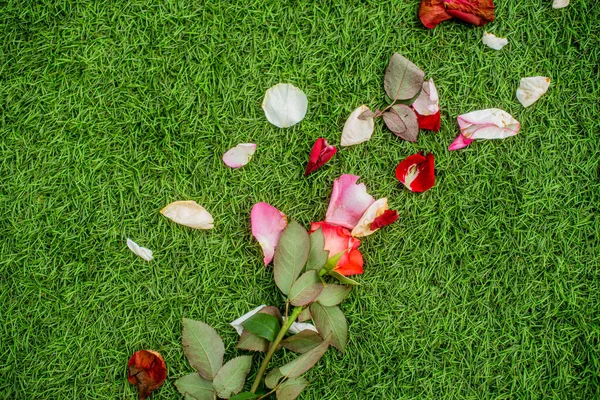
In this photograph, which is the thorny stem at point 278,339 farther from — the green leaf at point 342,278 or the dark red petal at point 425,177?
the dark red petal at point 425,177

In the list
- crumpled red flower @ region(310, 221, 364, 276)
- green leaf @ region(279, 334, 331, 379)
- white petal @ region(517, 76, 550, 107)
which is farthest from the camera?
white petal @ region(517, 76, 550, 107)

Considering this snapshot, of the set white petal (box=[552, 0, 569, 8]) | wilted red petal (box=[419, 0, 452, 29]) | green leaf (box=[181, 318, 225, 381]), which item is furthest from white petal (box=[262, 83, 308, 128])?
white petal (box=[552, 0, 569, 8])

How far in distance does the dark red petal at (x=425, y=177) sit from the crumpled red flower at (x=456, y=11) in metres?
0.48

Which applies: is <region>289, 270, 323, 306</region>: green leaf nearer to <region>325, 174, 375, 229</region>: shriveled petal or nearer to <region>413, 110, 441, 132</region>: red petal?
<region>325, 174, 375, 229</region>: shriveled petal

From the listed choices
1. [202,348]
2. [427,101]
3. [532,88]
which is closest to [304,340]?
[202,348]

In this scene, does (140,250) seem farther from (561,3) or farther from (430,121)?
(561,3)

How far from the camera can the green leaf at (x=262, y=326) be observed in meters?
1.58

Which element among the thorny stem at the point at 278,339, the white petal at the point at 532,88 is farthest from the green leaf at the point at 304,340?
the white petal at the point at 532,88

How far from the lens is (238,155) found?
67.7 inches

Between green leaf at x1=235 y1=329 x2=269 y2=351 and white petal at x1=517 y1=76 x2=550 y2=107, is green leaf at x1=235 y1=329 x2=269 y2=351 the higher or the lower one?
the lower one

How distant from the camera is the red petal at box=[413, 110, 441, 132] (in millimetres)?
1716

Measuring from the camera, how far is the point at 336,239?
5.41ft

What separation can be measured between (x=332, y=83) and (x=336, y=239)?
55 centimetres

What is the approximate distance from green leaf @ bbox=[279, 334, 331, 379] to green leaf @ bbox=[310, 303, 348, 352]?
0.27 ft
